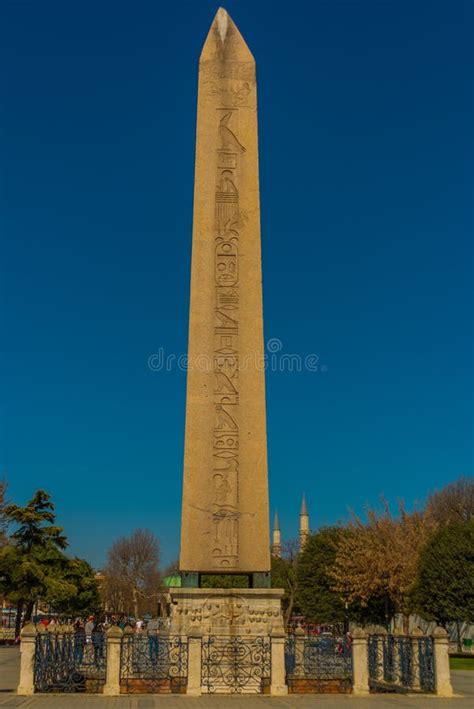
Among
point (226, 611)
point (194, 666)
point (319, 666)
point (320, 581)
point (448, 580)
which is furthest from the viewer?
point (320, 581)

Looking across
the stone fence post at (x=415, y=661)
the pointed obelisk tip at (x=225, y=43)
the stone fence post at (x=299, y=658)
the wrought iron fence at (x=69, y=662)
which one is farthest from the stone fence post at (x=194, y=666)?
the pointed obelisk tip at (x=225, y=43)

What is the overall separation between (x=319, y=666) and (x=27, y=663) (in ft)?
14.2

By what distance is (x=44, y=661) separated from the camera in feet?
38.1

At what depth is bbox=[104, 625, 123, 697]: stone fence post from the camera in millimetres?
11031

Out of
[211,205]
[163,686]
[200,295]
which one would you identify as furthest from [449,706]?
[211,205]

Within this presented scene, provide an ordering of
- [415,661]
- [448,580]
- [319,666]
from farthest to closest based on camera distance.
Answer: [448,580] → [415,661] → [319,666]

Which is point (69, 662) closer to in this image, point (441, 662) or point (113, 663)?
point (113, 663)

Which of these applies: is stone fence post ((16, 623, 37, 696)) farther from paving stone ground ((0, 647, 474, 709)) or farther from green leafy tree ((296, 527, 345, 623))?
green leafy tree ((296, 527, 345, 623))

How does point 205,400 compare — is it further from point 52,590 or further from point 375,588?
point 375,588

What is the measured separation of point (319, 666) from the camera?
1205 centimetres

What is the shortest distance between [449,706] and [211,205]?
8.40 m

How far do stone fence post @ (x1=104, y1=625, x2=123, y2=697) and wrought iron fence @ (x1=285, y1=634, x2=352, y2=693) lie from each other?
2574 mm

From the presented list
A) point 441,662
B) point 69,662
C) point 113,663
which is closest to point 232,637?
point 113,663

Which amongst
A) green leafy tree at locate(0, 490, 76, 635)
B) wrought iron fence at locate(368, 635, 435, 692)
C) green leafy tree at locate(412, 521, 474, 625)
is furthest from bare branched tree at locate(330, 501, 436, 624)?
wrought iron fence at locate(368, 635, 435, 692)
